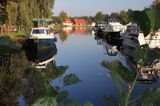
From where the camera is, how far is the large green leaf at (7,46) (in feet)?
4.01

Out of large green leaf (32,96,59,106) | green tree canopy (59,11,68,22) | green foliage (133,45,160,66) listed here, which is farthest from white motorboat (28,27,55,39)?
green tree canopy (59,11,68,22)

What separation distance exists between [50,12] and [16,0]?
17967 millimetres

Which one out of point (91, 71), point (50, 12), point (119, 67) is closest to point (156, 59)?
point (119, 67)

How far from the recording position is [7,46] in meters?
1.24

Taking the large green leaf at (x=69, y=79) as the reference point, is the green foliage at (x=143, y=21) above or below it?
above

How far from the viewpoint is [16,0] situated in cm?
3647

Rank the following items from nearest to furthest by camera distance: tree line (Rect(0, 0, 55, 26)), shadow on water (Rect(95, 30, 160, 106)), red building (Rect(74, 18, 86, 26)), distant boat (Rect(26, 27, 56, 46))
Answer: shadow on water (Rect(95, 30, 160, 106)) < distant boat (Rect(26, 27, 56, 46)) < tree line (Rect(0, 0, 55, 26)) < red building (Rect(74, 18, 86, 26))

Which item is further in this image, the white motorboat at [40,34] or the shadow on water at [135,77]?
the white motorboat at [40,34]

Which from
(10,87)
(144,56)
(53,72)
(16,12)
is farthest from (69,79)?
(16,12)

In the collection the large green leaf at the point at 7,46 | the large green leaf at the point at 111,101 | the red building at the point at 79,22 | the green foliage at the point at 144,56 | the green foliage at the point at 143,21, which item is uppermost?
the green foliage at the point at 143,21

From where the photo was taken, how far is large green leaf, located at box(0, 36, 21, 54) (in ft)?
4.01

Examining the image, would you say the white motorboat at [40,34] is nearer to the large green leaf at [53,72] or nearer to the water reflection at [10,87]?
the water reflection at [10,87]

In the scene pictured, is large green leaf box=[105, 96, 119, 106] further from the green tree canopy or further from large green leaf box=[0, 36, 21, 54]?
the green tree canopy

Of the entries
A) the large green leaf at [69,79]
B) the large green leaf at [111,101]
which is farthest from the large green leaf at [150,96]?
the large green leaf at [69,79]
